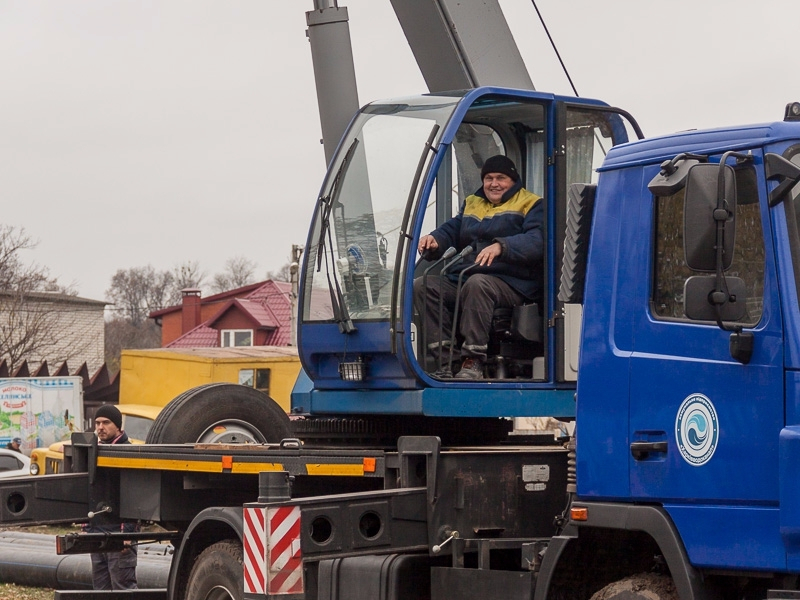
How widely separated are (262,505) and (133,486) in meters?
2.80

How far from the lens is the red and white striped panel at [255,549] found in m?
6.33

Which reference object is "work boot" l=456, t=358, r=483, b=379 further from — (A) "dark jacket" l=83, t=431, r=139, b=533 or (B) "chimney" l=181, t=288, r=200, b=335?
(B) "chimney" l=181, t=288, r=200, b=335

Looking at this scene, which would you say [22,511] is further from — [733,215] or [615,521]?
[733,215]

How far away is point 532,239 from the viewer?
292 inches

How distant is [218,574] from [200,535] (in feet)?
1.13

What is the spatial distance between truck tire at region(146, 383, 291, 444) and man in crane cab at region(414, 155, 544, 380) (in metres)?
2.15

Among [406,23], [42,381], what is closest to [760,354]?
[406,23]

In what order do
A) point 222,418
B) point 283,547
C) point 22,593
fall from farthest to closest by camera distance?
1. point 22,593
2. point 222,418
3. point 283,547

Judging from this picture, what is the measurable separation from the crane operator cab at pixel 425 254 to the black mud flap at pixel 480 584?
0.89m

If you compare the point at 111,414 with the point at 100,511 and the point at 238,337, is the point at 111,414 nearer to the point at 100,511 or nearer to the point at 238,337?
the point at 100,511

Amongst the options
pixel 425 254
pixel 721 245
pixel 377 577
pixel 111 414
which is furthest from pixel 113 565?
pixel 721 245

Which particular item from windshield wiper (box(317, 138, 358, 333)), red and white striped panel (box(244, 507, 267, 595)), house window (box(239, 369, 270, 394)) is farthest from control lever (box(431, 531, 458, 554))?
house window (box(239, 369, 270, 394))

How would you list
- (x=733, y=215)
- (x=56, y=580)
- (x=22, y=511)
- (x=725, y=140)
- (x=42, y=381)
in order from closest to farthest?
(x=733, y=215), (x=725, y=140), (x=22, y=511), (x=56, y=580), (x=42, y=381)

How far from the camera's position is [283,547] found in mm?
6324
